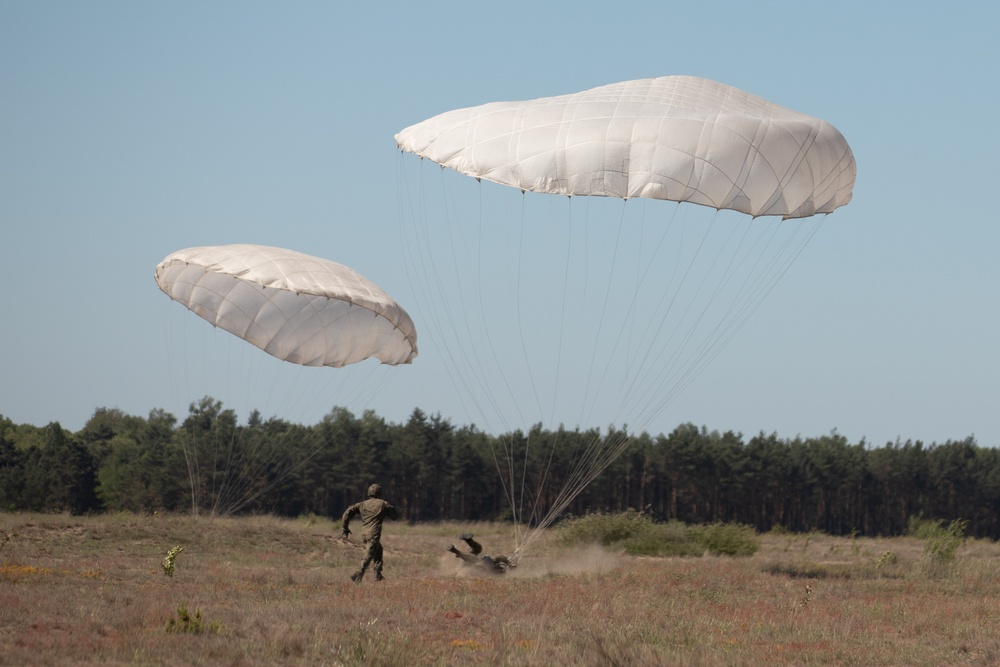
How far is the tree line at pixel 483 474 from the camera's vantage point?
199 ft

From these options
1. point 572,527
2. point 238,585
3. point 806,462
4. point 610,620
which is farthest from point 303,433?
point 610,620

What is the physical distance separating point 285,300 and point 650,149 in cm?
1298

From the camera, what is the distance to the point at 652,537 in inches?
1212

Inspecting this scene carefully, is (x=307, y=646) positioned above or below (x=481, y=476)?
below

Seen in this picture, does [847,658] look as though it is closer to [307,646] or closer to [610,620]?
[610,620]

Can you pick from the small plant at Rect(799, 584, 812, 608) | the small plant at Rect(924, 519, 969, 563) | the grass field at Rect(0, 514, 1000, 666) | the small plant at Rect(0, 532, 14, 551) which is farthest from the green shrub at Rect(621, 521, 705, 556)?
the small plant at Rect(0, 532, 14, 551)

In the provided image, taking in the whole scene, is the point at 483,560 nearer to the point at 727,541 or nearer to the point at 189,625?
the point at 189,625

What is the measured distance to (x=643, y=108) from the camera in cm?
2012

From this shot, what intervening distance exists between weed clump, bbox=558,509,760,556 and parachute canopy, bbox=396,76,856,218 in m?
11.9

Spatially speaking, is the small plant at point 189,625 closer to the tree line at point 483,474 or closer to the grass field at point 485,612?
the grass field at point 485,612

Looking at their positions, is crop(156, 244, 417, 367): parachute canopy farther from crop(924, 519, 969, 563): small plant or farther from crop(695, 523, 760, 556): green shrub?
crop(924, 519, 969, 563): small plant

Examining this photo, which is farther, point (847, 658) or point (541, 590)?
point (541, 590)

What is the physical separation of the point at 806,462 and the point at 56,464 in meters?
46.4

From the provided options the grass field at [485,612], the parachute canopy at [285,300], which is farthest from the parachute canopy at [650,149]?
the parachute canopy at [285,300]
